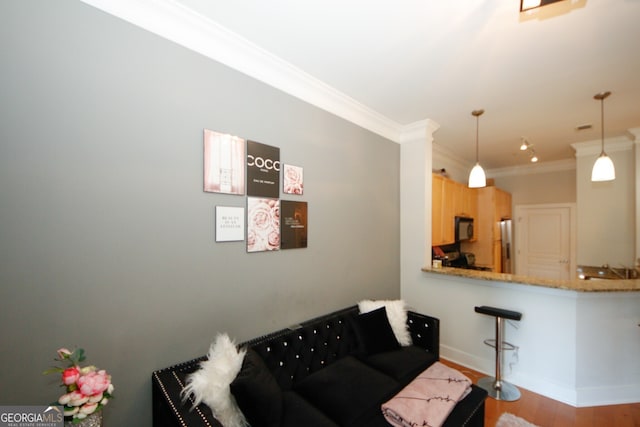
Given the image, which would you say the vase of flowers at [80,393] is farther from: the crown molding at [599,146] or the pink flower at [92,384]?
the crown molding at [599,146]

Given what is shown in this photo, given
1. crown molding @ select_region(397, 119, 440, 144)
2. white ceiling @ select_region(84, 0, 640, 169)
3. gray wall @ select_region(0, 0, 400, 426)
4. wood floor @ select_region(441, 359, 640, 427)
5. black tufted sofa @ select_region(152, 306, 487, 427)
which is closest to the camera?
gray wall @ select_region(0, 0, 400, 426)

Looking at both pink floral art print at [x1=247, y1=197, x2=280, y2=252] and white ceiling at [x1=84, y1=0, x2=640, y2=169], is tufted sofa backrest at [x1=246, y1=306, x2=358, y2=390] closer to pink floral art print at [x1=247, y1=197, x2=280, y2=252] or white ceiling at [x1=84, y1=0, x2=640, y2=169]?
pink floral art print at [x1=247, y1=197, x2=280, y2=252]

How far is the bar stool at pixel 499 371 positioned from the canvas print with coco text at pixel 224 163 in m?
2.61

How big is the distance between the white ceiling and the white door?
2644 millimetres

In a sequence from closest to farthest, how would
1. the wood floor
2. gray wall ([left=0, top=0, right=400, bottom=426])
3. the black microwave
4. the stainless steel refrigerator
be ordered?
gray wall ([left=0, top=0, right=400, bottom=426]) < the wood floor < the black microwave < the stainless steel refrigerator

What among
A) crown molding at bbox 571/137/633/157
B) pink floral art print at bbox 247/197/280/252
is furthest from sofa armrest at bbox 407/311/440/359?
crown molding at bbox 571/137/633/157

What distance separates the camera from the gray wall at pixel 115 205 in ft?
3.88

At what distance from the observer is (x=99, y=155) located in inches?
53.7

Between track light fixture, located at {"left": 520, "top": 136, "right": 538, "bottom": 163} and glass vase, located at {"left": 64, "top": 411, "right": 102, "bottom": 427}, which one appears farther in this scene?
track light fixture, located at {"left": 520, "top": 136, "right": 538, "bottom": 163}

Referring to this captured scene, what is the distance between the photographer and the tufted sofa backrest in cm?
182

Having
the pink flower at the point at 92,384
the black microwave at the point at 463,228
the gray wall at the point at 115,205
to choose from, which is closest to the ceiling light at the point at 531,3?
the gray wall at the point at 115,205

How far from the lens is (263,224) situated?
2041mm

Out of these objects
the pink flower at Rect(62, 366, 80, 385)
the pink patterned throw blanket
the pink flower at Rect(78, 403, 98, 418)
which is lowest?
the pink patterned throw blanket

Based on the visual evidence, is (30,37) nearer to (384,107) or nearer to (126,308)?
(126,308)
